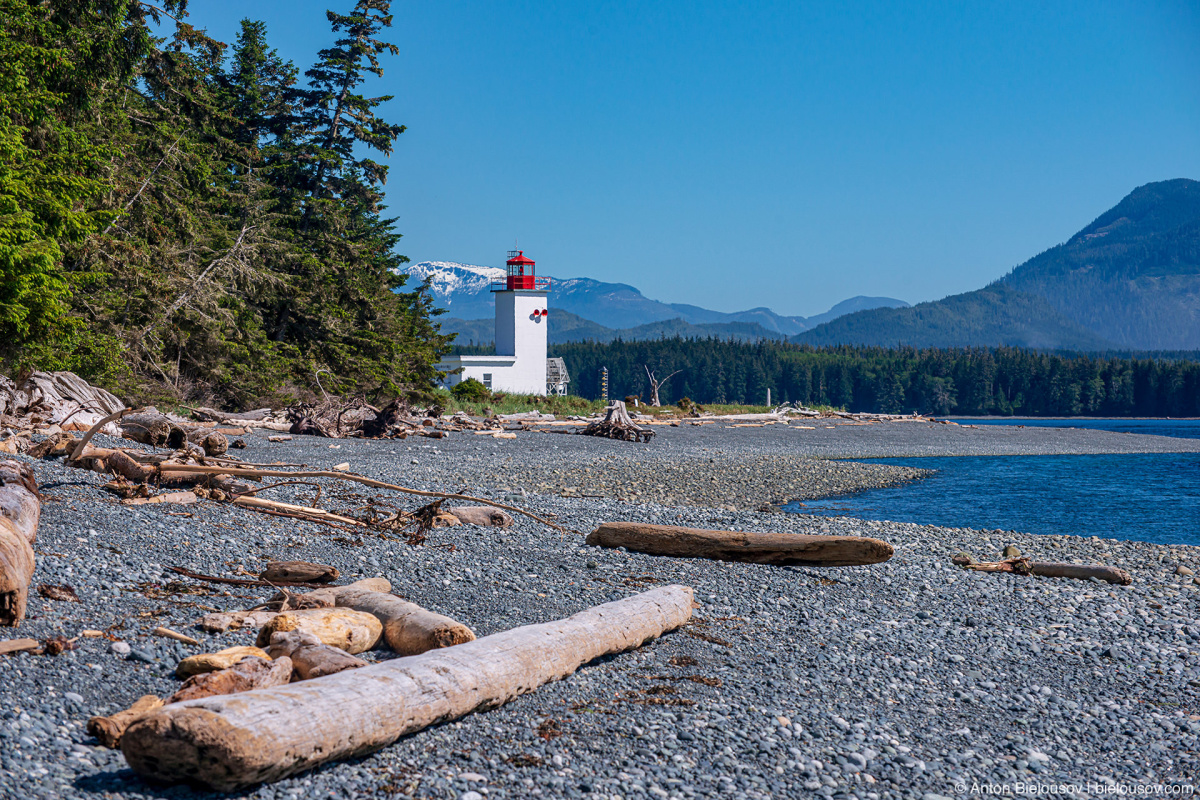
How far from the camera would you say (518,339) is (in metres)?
53.2

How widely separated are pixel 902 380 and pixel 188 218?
106 meters

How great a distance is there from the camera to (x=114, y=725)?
3.38 m

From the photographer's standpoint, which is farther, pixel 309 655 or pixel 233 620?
pixel 233 620

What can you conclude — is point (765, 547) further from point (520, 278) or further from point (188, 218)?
→ point (520, 278)

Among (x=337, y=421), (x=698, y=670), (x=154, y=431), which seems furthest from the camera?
(x=337, y=421)

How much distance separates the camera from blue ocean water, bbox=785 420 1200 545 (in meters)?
14.7

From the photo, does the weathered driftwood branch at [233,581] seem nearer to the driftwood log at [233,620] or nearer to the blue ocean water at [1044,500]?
the driftwood log at [233,620]

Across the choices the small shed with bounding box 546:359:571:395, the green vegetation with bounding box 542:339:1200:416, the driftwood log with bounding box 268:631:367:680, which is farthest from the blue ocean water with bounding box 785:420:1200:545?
the green vegetation with bounding box 542:339:1200:416

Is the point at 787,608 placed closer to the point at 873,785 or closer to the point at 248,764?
the point at 873,785

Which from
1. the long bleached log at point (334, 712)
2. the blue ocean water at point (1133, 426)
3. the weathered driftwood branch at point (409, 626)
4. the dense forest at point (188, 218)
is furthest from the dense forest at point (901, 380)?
the long bleached log at point (334, 712)

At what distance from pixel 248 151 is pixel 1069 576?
27.0 m

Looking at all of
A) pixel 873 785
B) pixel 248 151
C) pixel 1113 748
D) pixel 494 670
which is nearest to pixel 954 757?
pixel 873 785

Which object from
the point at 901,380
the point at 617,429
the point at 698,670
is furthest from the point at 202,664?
the point at 901,380

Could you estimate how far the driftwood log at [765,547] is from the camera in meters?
8.20
